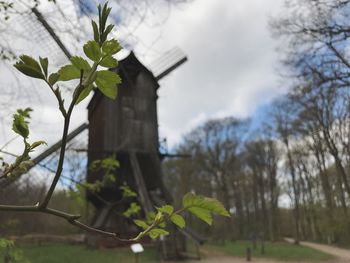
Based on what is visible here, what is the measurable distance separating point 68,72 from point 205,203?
44 cm

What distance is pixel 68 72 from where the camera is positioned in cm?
98

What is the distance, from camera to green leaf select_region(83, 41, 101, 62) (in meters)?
0.90

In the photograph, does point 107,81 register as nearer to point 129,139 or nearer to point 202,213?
point 202,213

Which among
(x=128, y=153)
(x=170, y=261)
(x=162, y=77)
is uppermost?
(x=162, y=77)

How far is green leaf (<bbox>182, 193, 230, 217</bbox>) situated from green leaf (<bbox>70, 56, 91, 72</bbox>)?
1.24 feet

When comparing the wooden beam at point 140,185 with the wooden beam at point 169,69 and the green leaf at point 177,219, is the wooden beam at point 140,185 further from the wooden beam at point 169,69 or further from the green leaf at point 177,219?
the green leaf at point 177,219

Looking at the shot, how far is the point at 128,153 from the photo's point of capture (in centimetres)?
2042

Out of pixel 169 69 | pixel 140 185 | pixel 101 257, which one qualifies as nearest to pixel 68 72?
pixel 140 185

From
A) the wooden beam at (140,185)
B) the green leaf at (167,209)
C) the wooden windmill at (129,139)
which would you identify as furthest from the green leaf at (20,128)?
the wooden windmill at (129,139)

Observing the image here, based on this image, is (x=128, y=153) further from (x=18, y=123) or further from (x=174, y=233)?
(x=18, y=123)

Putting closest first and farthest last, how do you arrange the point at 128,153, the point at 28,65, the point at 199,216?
1. the point at 28,65
2. the point at 199,216
3. the point at 128,153

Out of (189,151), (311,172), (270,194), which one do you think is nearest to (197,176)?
(189,151)

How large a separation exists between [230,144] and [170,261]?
2612 cm

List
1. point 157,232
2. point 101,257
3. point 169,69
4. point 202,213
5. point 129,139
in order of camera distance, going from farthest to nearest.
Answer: point 169,69 → point 129,139 → point 101,257 → point 157,232 → point 202,213
